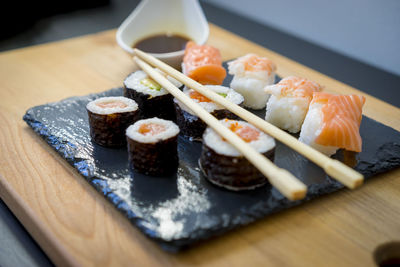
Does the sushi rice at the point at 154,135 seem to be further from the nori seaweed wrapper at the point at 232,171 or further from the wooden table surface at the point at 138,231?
the wooden table surface at the point at 138,231

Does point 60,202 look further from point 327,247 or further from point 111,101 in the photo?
point 327,247

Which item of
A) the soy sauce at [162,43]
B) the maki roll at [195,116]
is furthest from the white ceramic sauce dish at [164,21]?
the maki roll at [195,116]

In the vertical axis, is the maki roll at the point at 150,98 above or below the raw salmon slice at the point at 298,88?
below

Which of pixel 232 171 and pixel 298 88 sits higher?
pixel 298 88

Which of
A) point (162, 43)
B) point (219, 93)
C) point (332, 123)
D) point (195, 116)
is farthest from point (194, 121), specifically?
point (162, 43)

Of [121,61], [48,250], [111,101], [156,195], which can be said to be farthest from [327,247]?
[121,61]

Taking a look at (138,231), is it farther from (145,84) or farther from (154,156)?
(145,84)

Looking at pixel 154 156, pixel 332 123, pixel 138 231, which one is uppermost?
pixel 332 123
